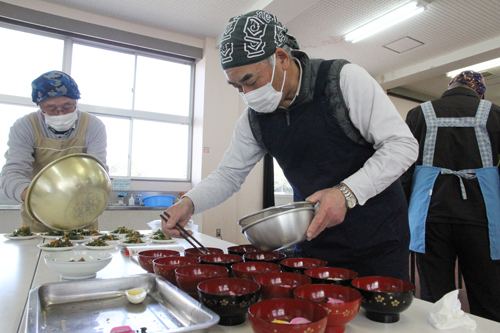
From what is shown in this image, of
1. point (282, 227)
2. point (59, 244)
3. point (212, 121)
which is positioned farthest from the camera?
point (212, 121)

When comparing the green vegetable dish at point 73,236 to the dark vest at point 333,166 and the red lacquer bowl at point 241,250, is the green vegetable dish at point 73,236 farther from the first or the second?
the dark vest at point 333,166

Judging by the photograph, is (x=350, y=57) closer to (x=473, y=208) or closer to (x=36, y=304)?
(x=473, y=208)

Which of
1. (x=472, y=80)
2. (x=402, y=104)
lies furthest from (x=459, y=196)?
(x=402, y=104)

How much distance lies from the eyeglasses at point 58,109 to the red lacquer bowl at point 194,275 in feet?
4.95

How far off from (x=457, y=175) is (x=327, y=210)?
1320 mm

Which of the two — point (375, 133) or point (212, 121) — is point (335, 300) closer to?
point (375, 133)

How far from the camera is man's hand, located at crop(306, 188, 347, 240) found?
970mm

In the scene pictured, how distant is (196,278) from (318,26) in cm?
440

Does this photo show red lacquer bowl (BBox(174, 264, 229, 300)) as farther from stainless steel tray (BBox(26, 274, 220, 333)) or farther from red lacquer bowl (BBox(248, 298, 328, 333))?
red lacquer bowl (BBox(248, 298, 328, 333))

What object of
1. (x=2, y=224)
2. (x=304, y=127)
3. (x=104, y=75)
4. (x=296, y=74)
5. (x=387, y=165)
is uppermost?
(x=104, y=75)

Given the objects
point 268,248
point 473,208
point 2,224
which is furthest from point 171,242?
point 2,224

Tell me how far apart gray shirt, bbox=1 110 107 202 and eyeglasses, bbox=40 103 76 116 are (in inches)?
4.8

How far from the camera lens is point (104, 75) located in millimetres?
4637

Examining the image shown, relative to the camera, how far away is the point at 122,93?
15.5ft
